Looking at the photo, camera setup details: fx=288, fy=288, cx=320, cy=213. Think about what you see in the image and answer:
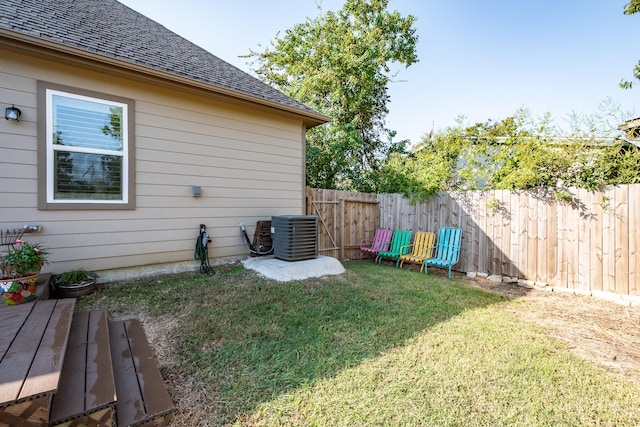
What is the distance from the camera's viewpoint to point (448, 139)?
6.68 metres

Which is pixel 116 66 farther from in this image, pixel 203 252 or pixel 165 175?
pixel 203 252

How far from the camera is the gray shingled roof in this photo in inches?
141

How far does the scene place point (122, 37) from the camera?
4.47 meters

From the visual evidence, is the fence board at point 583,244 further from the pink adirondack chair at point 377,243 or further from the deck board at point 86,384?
the deck board at point 86,384

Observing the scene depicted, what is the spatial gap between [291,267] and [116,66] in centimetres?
365

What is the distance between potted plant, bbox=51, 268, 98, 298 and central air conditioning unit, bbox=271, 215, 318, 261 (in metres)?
2.52

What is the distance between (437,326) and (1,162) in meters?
5.18

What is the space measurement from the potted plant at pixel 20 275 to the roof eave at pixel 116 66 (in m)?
2.29

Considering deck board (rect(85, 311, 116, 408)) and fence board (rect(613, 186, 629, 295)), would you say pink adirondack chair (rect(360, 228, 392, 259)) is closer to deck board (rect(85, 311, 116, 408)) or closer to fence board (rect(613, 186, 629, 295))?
fence board (rect(613, 186, 629, 295))

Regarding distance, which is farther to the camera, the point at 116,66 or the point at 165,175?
the point at 165,175

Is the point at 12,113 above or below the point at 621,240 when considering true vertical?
above

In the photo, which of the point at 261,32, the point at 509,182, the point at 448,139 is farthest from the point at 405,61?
the point at 509,182

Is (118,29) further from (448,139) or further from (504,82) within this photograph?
(504,82)

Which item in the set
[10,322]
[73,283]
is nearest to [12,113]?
[73,283]
